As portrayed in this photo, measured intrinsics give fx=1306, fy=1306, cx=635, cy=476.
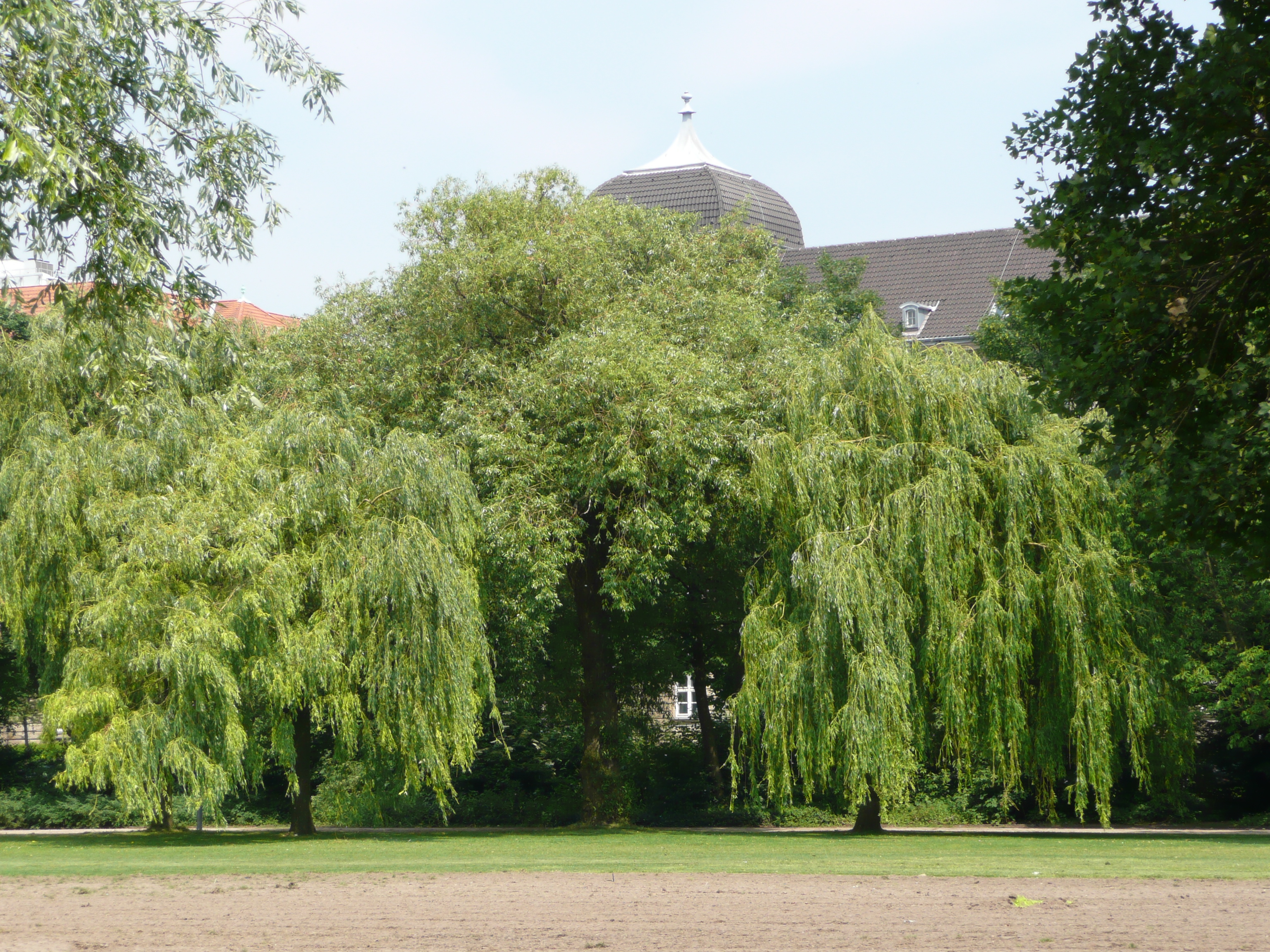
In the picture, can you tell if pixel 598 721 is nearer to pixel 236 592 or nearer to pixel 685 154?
pixel 236 592

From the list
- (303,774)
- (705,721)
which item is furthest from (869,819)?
(303,774)

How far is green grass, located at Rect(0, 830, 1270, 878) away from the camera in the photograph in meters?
14.6

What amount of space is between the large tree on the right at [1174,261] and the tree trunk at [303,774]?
1507 cm

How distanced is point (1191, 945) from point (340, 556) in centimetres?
1376

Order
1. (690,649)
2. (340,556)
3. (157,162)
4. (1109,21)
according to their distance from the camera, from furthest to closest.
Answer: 1. (690,649)
2. (340,556)
3. (157,162)
4. (1109,21)

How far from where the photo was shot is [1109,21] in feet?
33.6

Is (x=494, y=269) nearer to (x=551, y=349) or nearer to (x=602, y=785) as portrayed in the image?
(x=551, y=349)

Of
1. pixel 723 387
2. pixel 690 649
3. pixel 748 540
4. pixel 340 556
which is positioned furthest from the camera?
pixel 690 649

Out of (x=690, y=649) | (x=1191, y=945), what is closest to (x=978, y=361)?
(x=690, y=649)

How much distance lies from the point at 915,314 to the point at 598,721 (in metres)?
28.4

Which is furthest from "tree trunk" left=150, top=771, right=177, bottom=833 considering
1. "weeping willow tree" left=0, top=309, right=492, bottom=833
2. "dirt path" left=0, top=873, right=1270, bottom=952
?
"dirt path" left=0, top=873, right=1270, bottom=952

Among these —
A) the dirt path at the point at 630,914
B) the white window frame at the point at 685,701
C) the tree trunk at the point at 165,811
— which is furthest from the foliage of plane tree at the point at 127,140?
the white window frame at the point at 685,701

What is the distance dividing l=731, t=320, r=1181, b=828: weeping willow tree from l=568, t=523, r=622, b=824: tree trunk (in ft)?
17.3

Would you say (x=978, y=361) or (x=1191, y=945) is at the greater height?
(x=978, y=361)
